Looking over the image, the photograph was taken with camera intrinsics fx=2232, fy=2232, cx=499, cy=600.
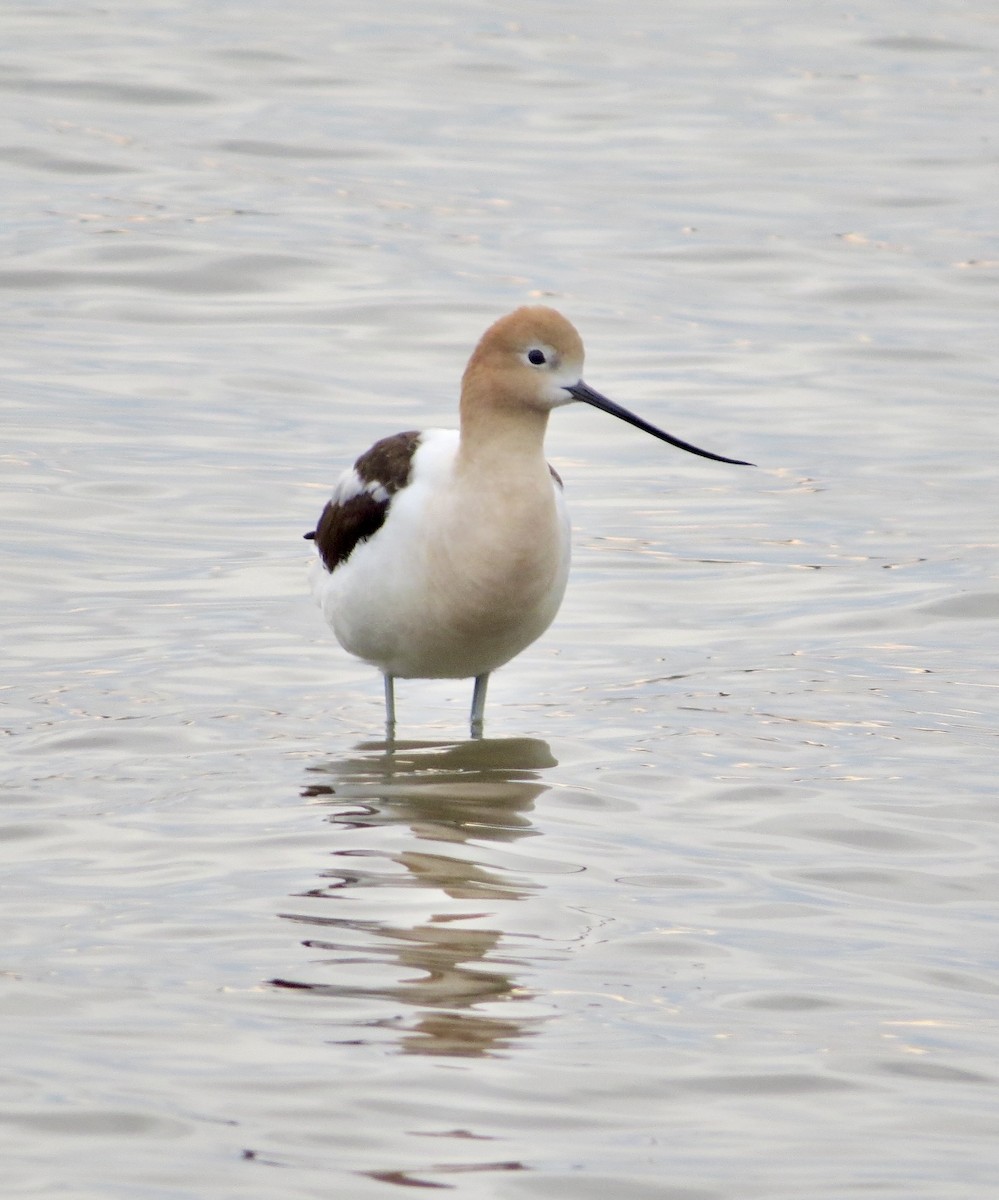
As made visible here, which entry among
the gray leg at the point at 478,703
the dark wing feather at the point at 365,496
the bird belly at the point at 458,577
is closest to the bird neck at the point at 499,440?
the bird belly at the point at 458,577

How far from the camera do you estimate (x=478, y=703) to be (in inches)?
342

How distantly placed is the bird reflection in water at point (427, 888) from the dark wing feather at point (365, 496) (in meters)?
0.80

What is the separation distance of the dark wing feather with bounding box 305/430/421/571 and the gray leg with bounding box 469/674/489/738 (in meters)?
0.72

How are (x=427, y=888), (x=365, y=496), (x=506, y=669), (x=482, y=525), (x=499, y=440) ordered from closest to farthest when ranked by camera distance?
(x=427, y=888)
(x=482, y=525)
(x=499, y=440)
(x=365, y=496)
(x=506, y=669)

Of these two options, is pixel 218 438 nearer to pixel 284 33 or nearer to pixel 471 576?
pixel 471 576

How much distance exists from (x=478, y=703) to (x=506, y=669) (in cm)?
104

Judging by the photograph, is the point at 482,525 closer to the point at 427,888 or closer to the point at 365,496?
the point at 365,496

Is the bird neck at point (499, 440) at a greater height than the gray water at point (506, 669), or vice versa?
the bird neck at point (499, 440)

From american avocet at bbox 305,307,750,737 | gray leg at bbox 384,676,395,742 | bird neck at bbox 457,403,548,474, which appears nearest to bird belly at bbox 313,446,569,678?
american avocet at bbox 305,307,750,737

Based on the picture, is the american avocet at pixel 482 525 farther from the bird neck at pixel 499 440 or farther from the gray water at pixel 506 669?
the gray water at pixel 506 669

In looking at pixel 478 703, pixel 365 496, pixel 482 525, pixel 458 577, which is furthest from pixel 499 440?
pixel 478 703

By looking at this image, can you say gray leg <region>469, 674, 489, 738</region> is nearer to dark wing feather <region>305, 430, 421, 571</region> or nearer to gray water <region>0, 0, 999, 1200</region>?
gray water <region>0, 0, 999, 1200</region>

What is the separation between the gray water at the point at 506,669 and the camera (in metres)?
5.21

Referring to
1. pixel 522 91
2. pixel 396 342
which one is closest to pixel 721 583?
pixel 396 342
